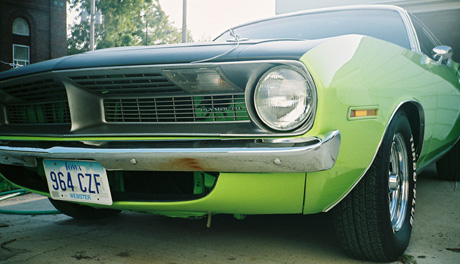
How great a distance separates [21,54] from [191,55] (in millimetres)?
22450

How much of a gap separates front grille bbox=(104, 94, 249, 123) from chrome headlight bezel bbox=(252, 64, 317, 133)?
0.28 feet

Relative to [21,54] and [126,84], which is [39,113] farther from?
[21,54]

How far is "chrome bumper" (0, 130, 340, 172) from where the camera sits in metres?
1.74

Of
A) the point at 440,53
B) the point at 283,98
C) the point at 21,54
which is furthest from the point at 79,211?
the point at 21,54

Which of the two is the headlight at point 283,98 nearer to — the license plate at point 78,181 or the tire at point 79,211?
the license plate at point 78,181

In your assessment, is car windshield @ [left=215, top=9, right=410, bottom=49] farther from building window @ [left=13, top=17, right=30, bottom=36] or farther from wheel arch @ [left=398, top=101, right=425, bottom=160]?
building window @ [left=13, top=17, right=30, bottom=36]

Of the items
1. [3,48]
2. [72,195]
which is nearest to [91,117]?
[72,195]

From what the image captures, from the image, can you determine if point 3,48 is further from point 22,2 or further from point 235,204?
point 235,204

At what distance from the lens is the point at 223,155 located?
1779 millimetres

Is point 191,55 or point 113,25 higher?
point 113,25

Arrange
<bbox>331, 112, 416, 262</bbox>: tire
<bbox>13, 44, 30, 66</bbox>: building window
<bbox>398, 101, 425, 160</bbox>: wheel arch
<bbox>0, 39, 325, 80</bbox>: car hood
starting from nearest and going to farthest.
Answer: <bbox>0, 39, 325, 80</bbox>: car hood → <bbox>331, 112, 416, 262</bbox>: tire → <bbox>398, 101, 425, 160</bbox>: wheel arch → <bbox>13, 44, 30, 66</bbox>: building window

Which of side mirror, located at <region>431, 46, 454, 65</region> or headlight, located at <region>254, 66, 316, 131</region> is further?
side mirror, located at <region>431, 46, 454, 65</region>

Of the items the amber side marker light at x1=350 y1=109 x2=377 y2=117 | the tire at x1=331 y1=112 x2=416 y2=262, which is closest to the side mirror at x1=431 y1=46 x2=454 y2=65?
the tire at x1=331 y1=112 x2=416 y2=262

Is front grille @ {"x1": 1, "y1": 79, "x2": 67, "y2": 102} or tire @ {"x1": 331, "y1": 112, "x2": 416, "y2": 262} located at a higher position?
front grille @ {"x1": 1, "y1": 79, "x2": 67, "y2": 102}
